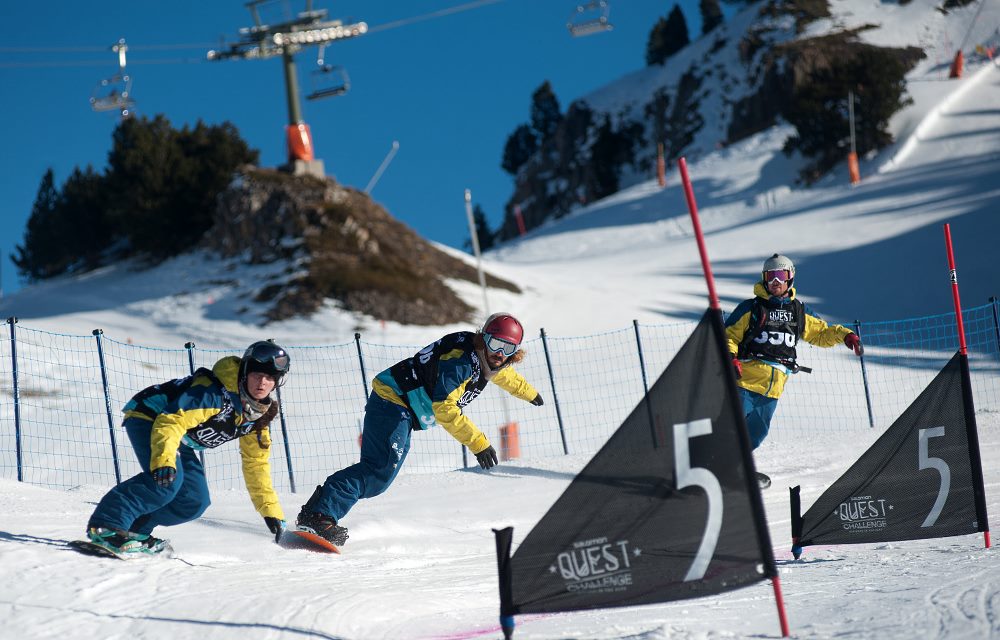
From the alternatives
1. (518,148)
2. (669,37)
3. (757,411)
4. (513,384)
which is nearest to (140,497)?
(513,384)

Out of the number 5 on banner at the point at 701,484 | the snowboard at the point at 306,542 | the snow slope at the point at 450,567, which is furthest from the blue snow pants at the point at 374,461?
the number 5 on banner at the point at 701,484

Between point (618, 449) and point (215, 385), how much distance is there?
268 cm

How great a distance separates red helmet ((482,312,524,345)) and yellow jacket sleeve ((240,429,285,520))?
159 centimetres

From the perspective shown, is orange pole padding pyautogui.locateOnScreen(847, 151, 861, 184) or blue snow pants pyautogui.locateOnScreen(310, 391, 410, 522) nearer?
blue snow pants pyautogui.locateOnScreen(310, 391, 410, 522)

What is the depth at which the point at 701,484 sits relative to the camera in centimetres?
398

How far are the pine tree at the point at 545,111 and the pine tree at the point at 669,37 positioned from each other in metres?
11.1

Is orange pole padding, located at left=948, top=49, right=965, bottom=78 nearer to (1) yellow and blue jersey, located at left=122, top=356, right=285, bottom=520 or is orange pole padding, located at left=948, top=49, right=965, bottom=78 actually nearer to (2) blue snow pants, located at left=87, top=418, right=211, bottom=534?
(1) yellow and blue jersey, located at left=122, top=356, right=285, bottom=520

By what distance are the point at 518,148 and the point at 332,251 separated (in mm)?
73285

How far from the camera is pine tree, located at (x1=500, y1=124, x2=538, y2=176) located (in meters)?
98.0

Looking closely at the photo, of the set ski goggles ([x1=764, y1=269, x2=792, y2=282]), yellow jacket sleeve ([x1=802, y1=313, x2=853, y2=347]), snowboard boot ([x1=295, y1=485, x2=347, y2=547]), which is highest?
ski goggles ([x1=764, y1=269, x2=792, y2=282])

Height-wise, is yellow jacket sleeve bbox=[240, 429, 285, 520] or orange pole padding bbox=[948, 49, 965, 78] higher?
orange pole padding bbox=[948, 49, 965, 78]

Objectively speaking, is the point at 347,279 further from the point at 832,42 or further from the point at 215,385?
the point at 832,42

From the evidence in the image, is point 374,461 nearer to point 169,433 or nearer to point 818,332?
point 169,433

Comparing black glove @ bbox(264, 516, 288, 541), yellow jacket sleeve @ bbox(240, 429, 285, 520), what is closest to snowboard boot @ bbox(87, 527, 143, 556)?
yellow jacket sleeve @ bbox(240, 429, 285, 520)
